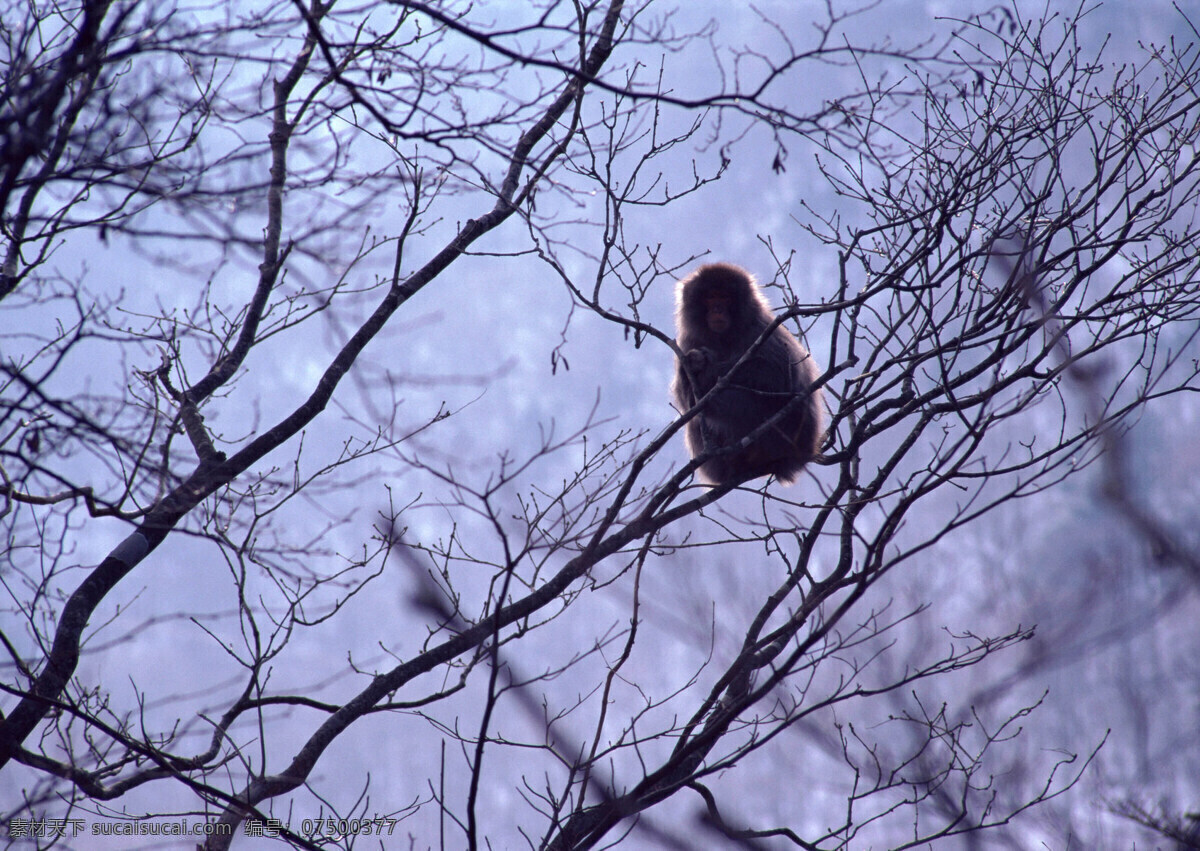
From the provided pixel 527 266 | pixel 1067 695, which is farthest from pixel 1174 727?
pixel 527 266

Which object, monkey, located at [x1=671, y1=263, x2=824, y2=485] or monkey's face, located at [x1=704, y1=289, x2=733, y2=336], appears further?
monkey's face, located at [x1=704, y1=289, x2=733, y2=336]

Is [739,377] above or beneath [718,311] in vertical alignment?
beneath

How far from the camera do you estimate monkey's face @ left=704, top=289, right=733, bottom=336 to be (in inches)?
297

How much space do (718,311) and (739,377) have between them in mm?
694

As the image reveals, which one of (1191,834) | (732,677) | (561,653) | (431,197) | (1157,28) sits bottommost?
(1191,834)

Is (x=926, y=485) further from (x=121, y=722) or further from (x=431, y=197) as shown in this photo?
(x=121, y=722)

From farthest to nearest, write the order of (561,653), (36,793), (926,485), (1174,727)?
(561,653) → (1174,727) → (36,793) → (926,485)

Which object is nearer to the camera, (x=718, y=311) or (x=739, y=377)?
(x=739, y=377)

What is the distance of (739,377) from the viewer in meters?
7.13

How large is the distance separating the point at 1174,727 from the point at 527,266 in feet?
228

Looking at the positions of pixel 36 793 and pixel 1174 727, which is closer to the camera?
pixel 36 793

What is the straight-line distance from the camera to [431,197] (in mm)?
5789

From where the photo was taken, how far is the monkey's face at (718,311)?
24.8 ft

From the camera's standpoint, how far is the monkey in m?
7.01
